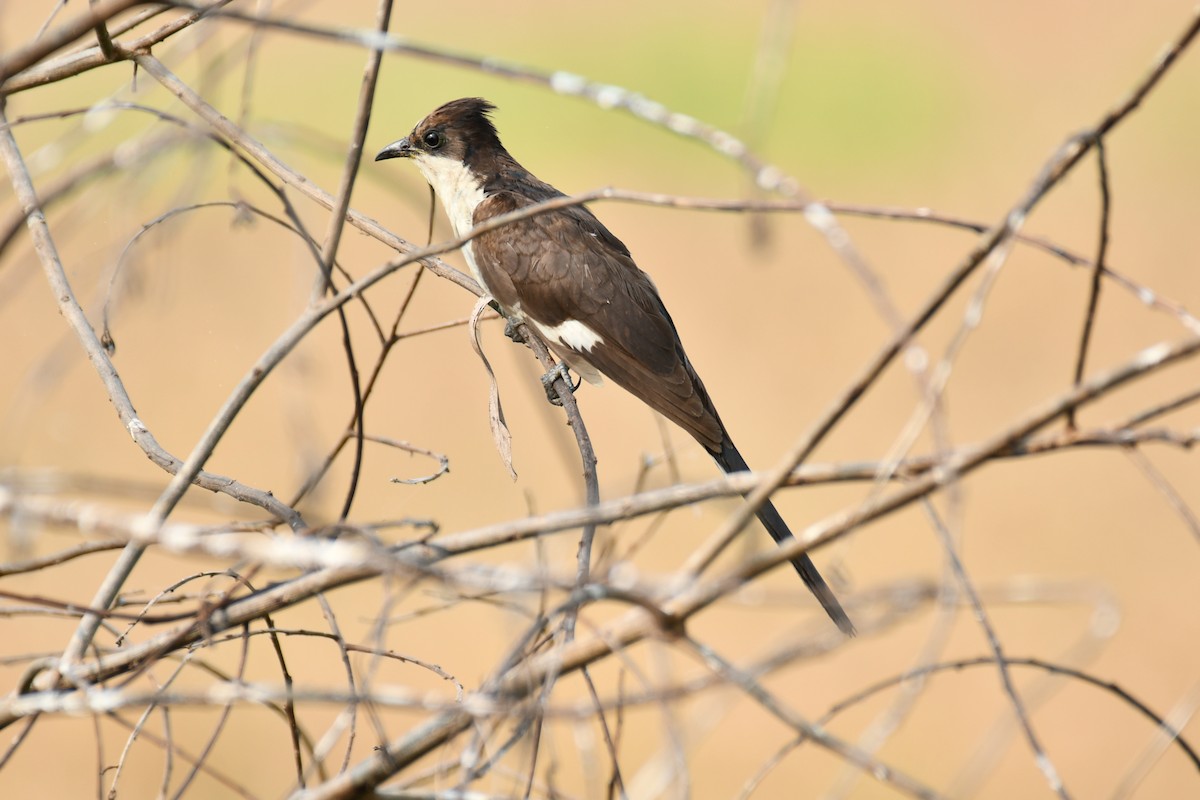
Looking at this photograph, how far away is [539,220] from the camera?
3.24m

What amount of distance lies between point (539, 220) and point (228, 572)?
2.27 m

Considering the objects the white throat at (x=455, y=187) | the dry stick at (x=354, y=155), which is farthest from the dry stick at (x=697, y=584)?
the white throat at (x=455, y=187)

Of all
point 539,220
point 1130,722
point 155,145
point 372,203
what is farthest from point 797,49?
point 155,145

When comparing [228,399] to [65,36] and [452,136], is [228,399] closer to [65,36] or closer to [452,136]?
[65,36]

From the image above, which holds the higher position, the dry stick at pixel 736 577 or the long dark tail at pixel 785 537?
the long dark tail at pixel 785 537

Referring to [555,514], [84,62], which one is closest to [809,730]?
[555,514]

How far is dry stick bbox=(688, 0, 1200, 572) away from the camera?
2.51 feet

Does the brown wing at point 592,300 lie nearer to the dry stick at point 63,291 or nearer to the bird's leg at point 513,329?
the bird's leg at point 513,329

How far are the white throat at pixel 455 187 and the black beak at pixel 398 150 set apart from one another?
0.10ft

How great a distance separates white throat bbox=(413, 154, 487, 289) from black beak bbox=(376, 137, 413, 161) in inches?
1.2

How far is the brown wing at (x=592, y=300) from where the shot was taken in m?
3.03

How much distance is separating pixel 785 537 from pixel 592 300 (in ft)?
3.01

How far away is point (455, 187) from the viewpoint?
342cm

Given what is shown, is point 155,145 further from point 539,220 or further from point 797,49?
point 797,49
